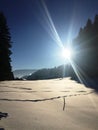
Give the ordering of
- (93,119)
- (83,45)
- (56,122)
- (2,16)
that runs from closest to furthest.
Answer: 1. (56,122)
2. (93,119)
3. (2,16)
4. (83,45)

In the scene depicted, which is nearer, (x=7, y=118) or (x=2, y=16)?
(x=7, y=118)

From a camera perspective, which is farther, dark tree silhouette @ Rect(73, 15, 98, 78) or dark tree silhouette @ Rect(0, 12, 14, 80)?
dark tree silhouette @ Rect(73, 15, 98, 78)

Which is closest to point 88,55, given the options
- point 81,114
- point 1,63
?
point 1,63

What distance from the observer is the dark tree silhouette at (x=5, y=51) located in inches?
1083

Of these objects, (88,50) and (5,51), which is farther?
(88,50)

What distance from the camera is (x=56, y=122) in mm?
4461

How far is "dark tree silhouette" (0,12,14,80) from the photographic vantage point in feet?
90.2

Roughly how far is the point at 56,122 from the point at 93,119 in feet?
4.32

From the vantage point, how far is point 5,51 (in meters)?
29.0

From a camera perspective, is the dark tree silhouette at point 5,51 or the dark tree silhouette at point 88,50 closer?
the dark tree silhouette at point 5,51

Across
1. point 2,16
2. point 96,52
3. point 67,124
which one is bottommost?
point 67,124

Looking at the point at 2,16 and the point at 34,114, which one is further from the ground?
the point at 2,16

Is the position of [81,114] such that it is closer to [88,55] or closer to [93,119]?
[93,119]

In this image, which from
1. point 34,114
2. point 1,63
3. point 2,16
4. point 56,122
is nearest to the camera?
point 56,122
